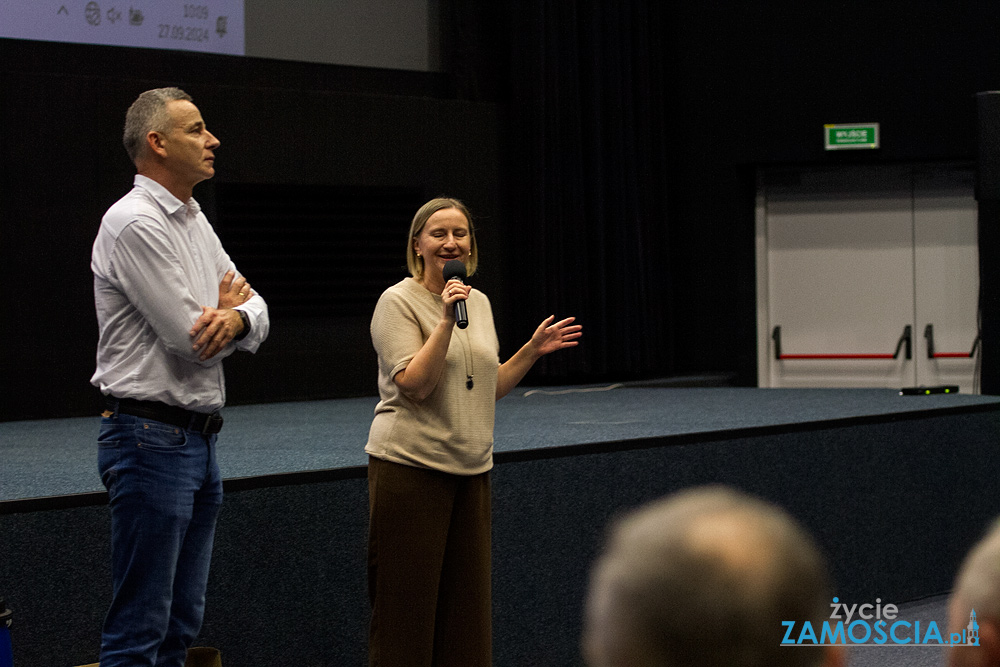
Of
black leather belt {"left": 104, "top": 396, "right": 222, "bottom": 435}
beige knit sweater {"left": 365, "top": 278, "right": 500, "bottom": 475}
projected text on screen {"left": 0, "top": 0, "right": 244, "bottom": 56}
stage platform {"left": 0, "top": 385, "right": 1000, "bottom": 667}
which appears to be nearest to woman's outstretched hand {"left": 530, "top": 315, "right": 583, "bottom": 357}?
beige knit sweater {"left": 365, "top": 278, "right": 500, "bottom": 475}

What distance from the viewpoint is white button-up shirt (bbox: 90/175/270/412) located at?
1879 millimetres

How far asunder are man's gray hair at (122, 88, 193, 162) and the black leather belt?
0.46 m

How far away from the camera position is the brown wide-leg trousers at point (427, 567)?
2.15 metres

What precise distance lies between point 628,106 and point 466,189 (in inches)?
44.5

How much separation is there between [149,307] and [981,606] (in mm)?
1543

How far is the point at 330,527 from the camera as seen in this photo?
2.82 metres

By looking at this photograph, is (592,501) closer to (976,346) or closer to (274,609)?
(274,609)

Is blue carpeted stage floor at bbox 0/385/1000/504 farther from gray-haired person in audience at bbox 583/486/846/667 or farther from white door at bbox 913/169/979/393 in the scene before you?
gray-haired person in audience at bbox 583/486/846/667

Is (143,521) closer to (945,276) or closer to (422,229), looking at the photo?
(422,229)

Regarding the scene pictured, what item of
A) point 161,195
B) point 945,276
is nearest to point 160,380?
point 161,195

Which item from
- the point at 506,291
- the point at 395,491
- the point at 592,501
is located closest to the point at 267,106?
the point at 506,291

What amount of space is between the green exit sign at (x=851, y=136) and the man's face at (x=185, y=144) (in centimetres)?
483

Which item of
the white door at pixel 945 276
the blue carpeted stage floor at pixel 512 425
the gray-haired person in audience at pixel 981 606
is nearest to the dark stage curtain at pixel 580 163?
the blue carpeted stage floor at pixel 512 425

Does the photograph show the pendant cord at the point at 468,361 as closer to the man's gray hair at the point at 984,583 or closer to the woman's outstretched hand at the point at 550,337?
the woman's outstretched hand at the point at 550,337
